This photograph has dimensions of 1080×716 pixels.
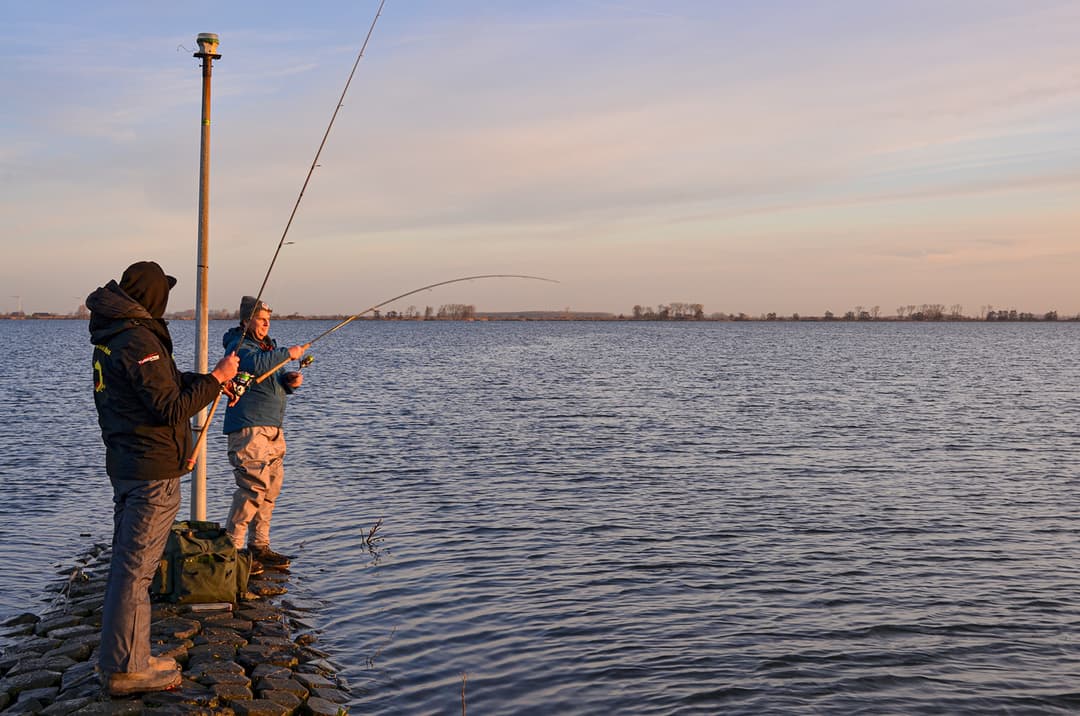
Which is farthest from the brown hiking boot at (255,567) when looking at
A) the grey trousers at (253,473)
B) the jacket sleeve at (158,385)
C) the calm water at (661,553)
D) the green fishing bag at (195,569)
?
the jacket sleeve at (158,385)

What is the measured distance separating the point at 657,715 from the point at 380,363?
5131 cm

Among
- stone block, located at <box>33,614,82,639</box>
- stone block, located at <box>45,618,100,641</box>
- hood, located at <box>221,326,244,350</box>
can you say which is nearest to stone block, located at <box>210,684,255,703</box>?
stone block, located at <box>45,618,100,641</box>

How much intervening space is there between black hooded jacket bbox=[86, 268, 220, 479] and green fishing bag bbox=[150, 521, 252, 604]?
6.73 feet

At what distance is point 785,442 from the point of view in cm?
2041

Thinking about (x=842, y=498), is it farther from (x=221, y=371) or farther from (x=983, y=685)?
(x=221, y=371)

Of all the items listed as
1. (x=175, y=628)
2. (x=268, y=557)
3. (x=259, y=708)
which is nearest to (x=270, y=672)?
(x=259, y=708)

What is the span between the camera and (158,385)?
4.97m

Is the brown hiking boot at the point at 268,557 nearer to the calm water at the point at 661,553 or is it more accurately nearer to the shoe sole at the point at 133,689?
the calm water at the point at 661,553

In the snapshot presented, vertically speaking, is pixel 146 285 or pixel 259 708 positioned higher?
pixel 146 285

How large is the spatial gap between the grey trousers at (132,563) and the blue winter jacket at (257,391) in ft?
9.14

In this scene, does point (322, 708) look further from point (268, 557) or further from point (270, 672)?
point (268, 557)

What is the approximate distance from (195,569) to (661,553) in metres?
5.44

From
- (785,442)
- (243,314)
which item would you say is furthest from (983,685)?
(785,442)

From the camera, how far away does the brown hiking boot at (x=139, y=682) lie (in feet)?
17.1
